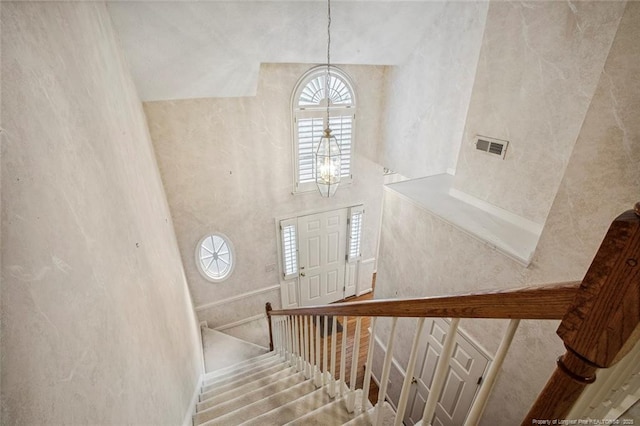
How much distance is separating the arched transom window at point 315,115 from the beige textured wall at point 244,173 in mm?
117

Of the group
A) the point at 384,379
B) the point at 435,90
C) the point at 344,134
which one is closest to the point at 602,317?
the point at 384,379

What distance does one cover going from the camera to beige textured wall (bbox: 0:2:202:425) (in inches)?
33.1

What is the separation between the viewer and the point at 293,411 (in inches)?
76.4

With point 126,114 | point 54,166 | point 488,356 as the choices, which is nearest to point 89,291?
point 54,166

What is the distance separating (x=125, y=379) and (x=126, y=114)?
1.95 meters

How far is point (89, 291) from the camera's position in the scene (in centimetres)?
120

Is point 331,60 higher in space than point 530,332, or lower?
higher

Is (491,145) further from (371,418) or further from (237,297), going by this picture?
(237,297)

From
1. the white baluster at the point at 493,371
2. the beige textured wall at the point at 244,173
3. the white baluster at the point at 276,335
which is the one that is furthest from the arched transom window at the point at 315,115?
the white baluster at the point at 493,371

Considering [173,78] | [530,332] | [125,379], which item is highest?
[173,78]

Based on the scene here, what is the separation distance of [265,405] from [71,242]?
74.0 inches

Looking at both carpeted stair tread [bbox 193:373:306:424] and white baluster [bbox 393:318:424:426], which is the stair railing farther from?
carpeted stair tread [bbox 193:373:306:424]

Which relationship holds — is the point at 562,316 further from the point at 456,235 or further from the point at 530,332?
the point at 456,235

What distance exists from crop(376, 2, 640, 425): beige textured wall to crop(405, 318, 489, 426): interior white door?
194 mm
